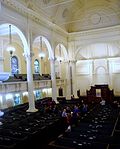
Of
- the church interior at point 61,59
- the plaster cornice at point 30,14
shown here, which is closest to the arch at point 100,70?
the church interior at point 61,59

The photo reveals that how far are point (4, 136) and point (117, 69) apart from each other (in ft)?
60.1

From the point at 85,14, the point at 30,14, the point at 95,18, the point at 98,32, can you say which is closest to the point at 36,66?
the point at 85,14

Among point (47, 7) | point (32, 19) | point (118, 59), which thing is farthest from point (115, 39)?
point (32, 19)

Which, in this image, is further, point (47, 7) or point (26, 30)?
point (47, 7)

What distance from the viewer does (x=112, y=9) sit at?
2130 centimetres

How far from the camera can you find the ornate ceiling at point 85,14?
66.3 feet

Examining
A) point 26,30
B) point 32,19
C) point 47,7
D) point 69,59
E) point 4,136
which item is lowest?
point 4,136

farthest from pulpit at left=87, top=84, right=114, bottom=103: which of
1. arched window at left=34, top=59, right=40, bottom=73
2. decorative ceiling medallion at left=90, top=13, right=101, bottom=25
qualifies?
arched window at left=34, top=59, right=40, bottom=73

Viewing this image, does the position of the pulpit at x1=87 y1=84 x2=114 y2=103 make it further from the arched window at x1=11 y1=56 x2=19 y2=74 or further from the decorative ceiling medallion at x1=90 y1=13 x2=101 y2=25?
the arched window at x1=11 y1=56 x2=19 y2=74

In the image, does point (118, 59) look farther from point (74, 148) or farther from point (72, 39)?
point (74, 148)

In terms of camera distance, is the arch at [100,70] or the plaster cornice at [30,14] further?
the arch at [100,70]

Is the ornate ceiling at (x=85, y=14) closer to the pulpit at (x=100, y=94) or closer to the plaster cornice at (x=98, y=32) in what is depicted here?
the plaster cornice at (x=98, y=32)

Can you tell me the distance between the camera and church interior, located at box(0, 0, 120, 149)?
14352 mm

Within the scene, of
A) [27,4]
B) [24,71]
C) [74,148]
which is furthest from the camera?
[24,71]
